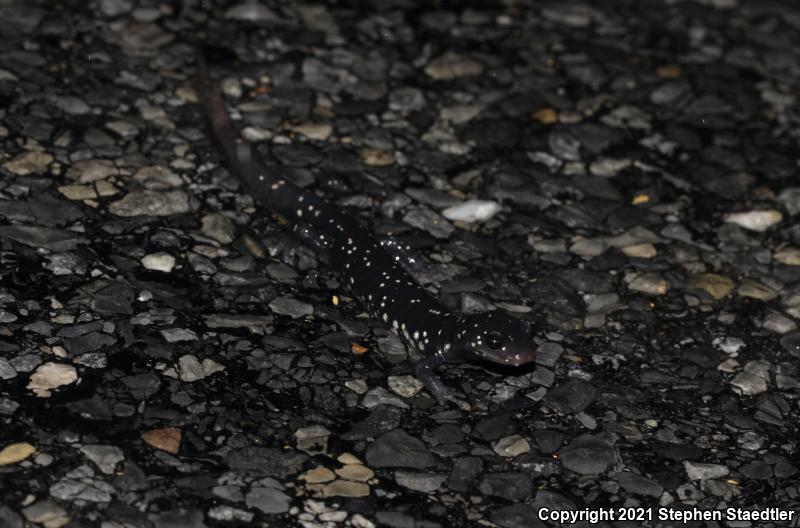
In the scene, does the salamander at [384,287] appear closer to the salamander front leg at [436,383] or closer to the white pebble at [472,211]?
the salamander front leg at [436,383]

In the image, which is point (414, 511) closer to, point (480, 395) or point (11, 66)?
point (480, 395)

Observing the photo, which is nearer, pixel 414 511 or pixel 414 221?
pixel 414 511

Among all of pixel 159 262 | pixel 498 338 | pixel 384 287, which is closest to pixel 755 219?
pixel 498 338

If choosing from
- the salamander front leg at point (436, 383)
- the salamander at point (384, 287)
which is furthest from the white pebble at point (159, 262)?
the salamander front leg at point (436, 383)

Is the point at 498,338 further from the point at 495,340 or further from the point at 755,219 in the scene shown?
the point at 755,219

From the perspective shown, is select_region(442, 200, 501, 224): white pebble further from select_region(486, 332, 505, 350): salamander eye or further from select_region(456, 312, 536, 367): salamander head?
select_region(486, 332, 505, 350): salamander eye

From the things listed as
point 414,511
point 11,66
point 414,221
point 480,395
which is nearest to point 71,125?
point 11,66
